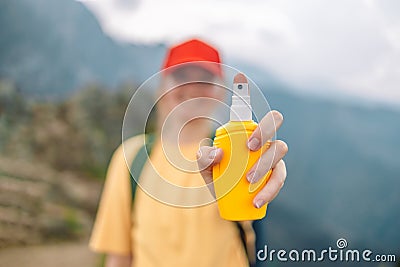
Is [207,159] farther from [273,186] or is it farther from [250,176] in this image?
[273,186]

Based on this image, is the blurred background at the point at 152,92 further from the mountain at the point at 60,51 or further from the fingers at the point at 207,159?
the fingers at the point at 207,159

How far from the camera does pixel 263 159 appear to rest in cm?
210

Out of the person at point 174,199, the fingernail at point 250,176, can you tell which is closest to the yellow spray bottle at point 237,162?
the fingernail at point 250,176

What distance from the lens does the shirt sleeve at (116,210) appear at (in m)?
2.42

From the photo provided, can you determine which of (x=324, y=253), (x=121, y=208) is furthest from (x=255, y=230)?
(x=121, y=208)

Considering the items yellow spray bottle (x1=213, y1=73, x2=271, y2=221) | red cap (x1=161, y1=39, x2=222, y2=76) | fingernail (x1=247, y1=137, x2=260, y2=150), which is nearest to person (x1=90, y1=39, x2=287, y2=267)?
red cap (x1=161, y1=39, x2=222, y2=76)

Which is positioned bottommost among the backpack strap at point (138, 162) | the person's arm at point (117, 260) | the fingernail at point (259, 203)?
the person's arm at point (117, 260)

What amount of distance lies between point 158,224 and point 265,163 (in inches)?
19.3

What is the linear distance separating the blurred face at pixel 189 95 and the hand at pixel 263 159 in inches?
7.1

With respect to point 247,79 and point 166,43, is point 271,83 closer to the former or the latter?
point 247,79

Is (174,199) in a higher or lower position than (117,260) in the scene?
higher

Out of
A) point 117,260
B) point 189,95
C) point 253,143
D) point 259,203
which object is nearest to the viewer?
point 253,143

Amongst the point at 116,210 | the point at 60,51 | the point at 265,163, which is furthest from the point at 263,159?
the point at 60,51

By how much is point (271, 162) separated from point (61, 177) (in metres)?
0.77
